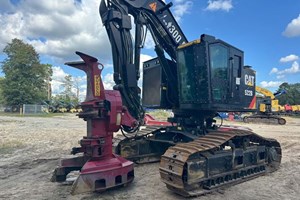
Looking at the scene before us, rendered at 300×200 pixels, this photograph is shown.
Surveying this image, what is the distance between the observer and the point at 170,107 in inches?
309

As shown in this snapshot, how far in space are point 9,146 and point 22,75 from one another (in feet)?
155

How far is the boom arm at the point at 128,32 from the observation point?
6562 mm

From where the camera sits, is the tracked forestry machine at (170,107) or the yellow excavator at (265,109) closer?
the tracked forestry machine at (170,107)

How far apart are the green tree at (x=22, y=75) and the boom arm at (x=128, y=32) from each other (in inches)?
1984

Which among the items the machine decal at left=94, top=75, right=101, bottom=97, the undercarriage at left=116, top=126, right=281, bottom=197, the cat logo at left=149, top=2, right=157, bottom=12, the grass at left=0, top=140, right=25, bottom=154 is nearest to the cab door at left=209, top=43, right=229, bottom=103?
the undercarriage at left=116, top=126, right=281, bottom=197

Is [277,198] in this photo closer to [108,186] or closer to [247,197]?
[247,197]

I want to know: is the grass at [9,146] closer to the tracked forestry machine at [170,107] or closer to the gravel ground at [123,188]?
the gravel ground at [123,188]

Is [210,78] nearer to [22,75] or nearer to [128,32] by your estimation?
[128,32]

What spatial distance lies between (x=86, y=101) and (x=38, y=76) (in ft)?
180

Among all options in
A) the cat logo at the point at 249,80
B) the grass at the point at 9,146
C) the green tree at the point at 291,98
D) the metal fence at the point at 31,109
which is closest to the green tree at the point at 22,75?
the metal fence at the point at 31,109

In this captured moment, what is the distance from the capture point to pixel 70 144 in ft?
38.2

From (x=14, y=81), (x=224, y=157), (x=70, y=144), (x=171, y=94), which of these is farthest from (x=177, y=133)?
(x=14, y=81)

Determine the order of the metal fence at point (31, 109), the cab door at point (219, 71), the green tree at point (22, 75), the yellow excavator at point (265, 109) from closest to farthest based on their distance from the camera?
the cab door at point (219, 71), the yellow excavator at point (265, 109), the metal fence at point (31, 109), the green tree at point (22, 75)

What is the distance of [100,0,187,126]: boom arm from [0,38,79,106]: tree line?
165ft
